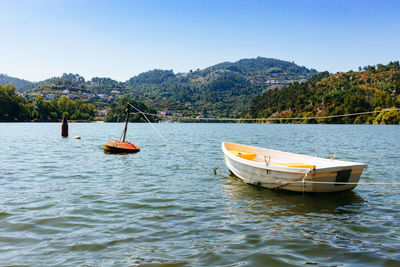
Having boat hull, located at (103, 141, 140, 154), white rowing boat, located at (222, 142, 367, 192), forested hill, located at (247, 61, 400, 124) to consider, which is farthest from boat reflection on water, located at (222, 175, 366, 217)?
forested hill, located at (247, 61, 400, 124)

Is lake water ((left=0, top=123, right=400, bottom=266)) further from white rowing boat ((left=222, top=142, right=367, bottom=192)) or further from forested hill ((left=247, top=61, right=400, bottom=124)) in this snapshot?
forested hill ((left=247, top=61, right=400, bottom=124))

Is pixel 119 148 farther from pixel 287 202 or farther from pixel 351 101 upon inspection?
pixel 351 101

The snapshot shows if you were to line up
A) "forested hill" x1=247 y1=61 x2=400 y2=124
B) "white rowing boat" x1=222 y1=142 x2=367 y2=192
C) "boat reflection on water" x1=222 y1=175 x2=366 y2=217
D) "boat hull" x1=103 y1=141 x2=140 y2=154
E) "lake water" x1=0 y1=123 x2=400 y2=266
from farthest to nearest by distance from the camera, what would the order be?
"forested hill" x1=247 y1=61 x2=400 y2=124
"boat hull" x1=103 y1=141 x2=140 y2=154
"white rowing boat" x1=222 y1=142 x2=367 y2=192
"boat reflection on water" x1=222 y1=175 x2=366 y2=217
"lake water" x1=0 y1=123 x2=400 y2=266

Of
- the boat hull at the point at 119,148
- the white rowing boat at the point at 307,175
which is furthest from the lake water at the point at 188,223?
the boat hull at the point at 119,148

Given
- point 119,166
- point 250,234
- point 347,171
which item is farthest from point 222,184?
point 119,166

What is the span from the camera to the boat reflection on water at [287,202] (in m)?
11.2

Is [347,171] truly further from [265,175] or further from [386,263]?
[386,263]

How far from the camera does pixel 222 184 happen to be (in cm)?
1619

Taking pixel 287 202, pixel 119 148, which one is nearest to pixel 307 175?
pixel 287 202

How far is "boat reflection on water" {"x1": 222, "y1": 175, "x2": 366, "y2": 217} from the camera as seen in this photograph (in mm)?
11164

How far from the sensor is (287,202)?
12359 mm

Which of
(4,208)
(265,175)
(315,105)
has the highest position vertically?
(315,105)

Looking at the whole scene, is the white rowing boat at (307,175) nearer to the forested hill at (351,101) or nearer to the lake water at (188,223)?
the lake water at (188,223)

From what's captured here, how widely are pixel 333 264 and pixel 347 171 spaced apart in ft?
21.1
